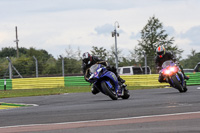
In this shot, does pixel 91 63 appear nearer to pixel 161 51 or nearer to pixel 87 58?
pixel 87 58

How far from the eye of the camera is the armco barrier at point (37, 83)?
2802cm

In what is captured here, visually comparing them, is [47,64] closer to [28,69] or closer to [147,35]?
[28,69]

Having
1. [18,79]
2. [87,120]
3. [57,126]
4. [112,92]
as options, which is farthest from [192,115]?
[18,79]

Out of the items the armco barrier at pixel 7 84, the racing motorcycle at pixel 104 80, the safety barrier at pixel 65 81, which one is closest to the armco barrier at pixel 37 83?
the safety barrier at pixel 65 81

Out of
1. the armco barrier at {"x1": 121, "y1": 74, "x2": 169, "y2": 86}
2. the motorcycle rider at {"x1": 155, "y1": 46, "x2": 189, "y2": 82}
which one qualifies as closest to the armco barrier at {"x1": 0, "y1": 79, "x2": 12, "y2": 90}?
the armco barrier at {"x1": 121, "y1": 74, "x2": 169, "y2": 86}

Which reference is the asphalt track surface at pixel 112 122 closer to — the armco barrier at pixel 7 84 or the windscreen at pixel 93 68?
the windscreen at pixel 93 68

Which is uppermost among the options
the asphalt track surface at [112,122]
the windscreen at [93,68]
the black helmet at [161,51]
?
the black helmet at [161,51]

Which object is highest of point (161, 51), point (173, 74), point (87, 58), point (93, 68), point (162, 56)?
point (161, 51)

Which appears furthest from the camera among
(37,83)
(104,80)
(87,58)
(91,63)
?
(37,83)

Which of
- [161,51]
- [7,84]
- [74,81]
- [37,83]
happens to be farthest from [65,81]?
A: [161,51]

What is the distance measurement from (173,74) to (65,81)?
45.7ft

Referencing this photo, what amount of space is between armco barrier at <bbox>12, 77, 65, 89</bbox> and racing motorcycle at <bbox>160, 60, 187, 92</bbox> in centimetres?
1363

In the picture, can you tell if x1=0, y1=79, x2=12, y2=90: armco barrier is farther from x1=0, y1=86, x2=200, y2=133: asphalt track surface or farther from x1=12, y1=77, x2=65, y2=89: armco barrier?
x1=0, y1=86, x2=200, y2=133: asphalt track surface

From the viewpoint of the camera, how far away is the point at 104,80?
12.4m
